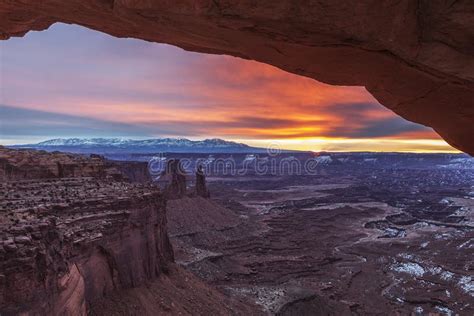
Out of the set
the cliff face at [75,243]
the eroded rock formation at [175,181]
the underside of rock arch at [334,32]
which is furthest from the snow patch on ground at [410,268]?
the underside of rock arch at [334,32]

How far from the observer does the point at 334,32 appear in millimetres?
7484

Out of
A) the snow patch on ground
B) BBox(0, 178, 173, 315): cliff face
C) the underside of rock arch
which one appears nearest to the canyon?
BBox(0, 178, 173, 315): cliff face

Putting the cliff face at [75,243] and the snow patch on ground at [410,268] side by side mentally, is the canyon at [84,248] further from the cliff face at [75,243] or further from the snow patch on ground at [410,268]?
the snow patch on ground at [410,268]

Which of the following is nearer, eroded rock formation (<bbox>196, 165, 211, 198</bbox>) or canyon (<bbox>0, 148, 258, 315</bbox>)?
canyon (<bbox>0, 148, 258, 315</bbox>)

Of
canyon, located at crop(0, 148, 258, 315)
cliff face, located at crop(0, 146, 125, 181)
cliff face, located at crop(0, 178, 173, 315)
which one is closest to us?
cliff face, located at crop(0, 178, 173, 315)

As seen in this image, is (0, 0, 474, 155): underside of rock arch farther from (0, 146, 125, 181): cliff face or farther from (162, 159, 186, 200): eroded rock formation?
(162, 159, 186, 200): eroded rock formation

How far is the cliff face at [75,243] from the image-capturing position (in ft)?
48.3

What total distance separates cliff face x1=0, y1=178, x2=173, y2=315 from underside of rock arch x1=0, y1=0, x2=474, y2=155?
8703mm

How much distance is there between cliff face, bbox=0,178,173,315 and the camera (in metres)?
14.7

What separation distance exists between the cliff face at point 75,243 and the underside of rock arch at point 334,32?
8.70m

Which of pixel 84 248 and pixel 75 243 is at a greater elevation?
pixel 75 243

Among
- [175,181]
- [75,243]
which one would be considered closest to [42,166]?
[75,243]

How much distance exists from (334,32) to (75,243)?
17110mm

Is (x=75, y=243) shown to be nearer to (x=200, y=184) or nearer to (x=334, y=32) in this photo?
(x=334, y=32)
